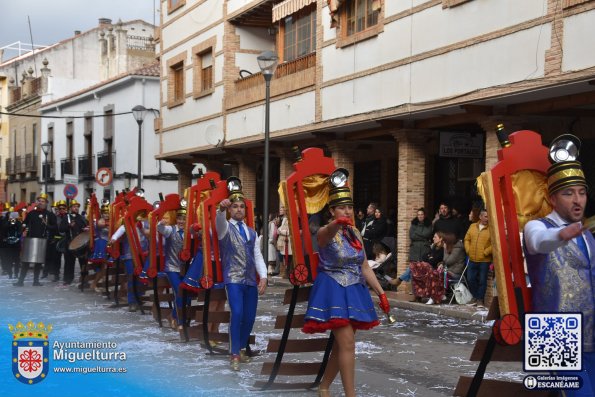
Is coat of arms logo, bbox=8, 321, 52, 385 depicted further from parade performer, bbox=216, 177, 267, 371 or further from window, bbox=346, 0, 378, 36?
window, bbox=346, 0, 378, 36

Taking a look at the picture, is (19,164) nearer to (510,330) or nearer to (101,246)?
(101,246)

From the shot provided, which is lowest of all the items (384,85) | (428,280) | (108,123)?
(428,280)

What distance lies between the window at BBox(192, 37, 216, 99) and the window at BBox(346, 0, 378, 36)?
853cm

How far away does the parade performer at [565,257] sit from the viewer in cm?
491

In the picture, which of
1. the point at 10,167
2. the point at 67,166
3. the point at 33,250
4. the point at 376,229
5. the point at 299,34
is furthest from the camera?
the point at 10,167

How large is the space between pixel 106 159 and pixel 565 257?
37831 millimetres

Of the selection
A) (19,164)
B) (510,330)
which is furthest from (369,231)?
(19,164)

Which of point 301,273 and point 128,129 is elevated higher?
point 128,129

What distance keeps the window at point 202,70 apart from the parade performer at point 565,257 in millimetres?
23039

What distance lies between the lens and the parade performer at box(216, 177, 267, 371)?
9.22 metres

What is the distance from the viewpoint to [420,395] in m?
7.93

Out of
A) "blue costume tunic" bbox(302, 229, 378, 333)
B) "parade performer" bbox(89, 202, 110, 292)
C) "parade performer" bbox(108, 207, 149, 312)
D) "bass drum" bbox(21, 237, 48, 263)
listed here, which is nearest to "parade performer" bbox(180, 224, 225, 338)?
"parade performer" bbox(108, 207, 149, 312)

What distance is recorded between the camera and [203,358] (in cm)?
983

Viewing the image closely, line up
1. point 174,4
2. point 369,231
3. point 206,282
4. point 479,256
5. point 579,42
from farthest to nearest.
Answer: point 174,4 < point 369,231 < point 479,256 < point 579,42 < point 206,282
